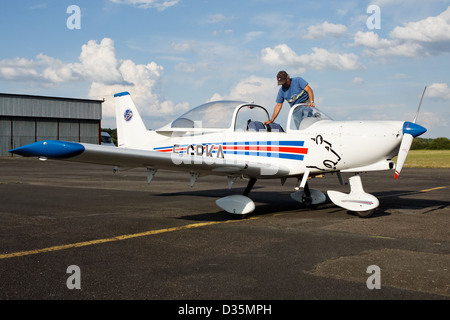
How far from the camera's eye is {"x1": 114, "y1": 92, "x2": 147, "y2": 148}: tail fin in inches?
414

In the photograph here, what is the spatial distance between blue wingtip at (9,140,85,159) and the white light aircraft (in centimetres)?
52

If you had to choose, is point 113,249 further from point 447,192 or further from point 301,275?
point 447,192

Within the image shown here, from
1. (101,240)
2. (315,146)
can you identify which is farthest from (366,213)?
(101,240)

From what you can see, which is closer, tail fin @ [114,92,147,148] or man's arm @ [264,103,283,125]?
man's arm @ [264,103,283,125]

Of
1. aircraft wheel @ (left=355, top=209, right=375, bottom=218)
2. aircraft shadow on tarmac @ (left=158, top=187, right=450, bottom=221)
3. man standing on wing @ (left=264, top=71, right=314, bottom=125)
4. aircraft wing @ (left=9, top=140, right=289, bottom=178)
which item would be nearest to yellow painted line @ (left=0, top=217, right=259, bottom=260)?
aircraft shadow on tarmac @ (left=158, top=187, right=450, bottom=221)

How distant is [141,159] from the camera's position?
671 centimetres

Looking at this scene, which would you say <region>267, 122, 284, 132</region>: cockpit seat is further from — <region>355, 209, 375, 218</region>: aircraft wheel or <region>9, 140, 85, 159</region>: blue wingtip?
<region>9, 140, 85, 159</region>: blue wingtip

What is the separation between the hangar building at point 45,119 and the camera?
146ft

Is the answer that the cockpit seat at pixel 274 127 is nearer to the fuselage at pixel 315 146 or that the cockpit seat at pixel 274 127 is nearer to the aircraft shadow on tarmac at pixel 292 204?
the fuselage at pixel 315 146

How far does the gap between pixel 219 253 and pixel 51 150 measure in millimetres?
2321

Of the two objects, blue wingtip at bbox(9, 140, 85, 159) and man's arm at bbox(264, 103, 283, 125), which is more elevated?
man's arm at bbox(264, 103, 283, 125)

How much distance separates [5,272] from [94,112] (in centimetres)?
4750

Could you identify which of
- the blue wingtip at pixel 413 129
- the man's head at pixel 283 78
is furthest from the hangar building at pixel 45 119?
the blue wingtip at pixel 413 129
